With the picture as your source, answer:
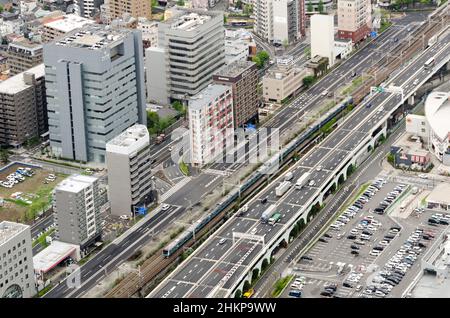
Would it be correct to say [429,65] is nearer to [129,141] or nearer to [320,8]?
[320,8]

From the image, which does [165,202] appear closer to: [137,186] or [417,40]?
[137,186]

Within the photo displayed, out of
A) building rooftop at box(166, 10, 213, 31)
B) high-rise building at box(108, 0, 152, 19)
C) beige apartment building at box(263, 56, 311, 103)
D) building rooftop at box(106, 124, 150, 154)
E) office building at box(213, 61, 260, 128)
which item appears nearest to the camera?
building rooftop at box(106, 124, 150, 154)

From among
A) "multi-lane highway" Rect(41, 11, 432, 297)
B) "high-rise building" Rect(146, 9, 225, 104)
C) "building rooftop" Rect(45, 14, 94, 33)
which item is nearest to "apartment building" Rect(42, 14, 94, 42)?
"building rooftop" Rect(45, 14, 94, 33)

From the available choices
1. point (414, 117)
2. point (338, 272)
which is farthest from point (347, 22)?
point (338, 272)

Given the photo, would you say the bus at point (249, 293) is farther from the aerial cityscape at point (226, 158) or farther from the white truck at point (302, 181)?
the white truck at point (302, 181)

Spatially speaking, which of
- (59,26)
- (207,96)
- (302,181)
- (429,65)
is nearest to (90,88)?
(207,96)

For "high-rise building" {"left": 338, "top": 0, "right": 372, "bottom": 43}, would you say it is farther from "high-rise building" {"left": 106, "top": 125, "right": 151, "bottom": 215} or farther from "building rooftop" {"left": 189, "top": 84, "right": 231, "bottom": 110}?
"high-rise building" {"left": 106, "top": 125, "right": 151, "bottom": 215}
